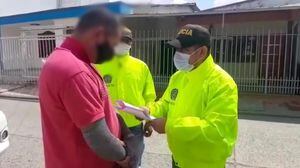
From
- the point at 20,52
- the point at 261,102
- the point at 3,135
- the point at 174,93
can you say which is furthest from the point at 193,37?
the point at 20,52

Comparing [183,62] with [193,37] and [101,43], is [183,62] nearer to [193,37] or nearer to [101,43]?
[193,37]

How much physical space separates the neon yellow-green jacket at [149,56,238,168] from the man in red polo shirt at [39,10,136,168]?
47 cm

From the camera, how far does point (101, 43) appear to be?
144 centimetres

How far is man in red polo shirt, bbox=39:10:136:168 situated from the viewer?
4.66ft

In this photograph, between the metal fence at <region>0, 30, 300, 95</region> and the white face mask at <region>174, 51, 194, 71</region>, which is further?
the metal fence at <region>0, 30, 300, 95</region>

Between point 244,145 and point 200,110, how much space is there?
11.1ft

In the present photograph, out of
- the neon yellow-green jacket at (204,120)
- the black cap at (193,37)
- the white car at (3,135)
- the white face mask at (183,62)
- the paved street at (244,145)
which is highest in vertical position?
the black cap at (193,37)

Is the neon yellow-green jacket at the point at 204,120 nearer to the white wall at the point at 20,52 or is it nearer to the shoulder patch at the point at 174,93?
the shoulder patch at the point at 174,93

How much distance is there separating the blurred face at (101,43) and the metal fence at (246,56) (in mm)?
8538

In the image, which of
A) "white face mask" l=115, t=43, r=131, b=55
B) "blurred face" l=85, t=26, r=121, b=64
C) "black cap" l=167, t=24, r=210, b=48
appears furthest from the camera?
"black cap" l=167, t=24, r=210, b=48

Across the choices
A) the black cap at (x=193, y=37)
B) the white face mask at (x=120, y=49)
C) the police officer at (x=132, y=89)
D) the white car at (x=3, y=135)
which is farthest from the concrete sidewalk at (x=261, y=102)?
the white face mask at (x=120, y=49)

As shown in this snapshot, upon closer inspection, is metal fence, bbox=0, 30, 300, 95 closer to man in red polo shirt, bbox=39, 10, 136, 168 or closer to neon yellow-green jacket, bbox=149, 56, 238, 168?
neon yellow-green jacket, bbox=149, 56, 238, 168

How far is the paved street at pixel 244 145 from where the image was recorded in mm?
4379

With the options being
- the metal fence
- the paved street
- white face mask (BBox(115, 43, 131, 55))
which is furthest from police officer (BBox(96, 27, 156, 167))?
the metal fence
